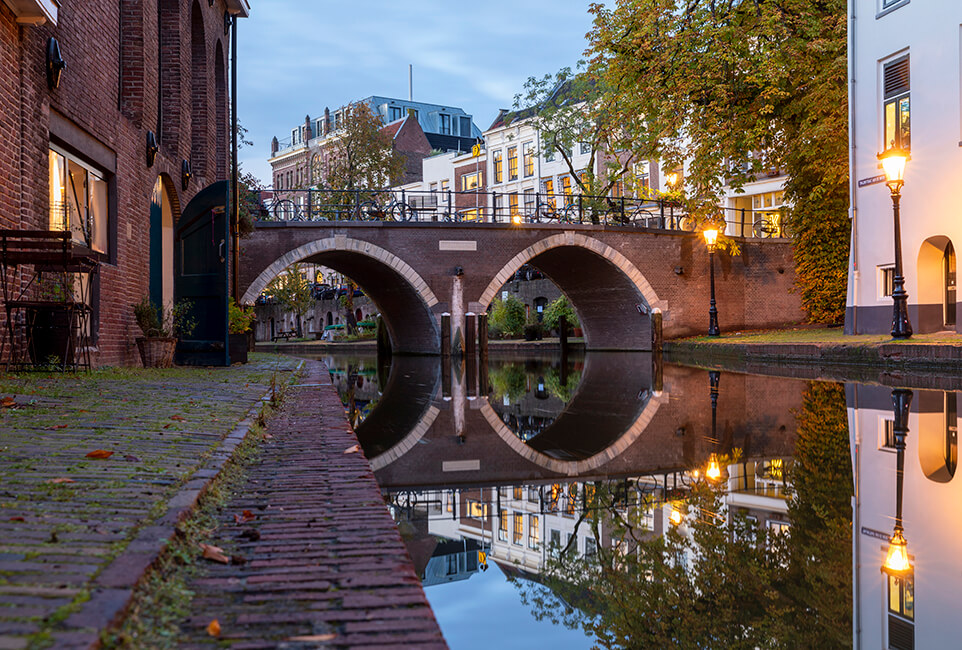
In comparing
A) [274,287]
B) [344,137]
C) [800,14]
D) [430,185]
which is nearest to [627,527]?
[800,14]

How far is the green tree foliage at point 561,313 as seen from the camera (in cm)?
3262

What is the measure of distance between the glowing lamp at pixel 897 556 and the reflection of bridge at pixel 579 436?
1775 mm

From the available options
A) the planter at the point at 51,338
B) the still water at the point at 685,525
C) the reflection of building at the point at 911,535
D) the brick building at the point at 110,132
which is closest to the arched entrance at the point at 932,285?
the still water at the point at 685,525

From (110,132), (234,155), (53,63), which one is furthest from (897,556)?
(234,155)

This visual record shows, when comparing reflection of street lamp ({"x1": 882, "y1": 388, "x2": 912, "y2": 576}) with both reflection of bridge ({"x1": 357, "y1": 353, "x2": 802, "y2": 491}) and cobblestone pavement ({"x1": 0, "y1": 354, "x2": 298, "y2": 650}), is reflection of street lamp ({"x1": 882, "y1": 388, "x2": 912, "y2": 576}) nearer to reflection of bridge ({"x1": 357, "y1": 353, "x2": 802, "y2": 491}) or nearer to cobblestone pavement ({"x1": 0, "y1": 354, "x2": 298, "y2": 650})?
reflection of bridge ({"x1": 357, "y1": 353, "x2": 802, "y2": 491})

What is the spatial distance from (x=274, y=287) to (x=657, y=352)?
25140 millimetres

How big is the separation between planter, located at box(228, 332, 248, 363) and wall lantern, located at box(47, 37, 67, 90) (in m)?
5.81

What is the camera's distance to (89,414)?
16.7ft

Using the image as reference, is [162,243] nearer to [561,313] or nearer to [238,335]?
[238,335]

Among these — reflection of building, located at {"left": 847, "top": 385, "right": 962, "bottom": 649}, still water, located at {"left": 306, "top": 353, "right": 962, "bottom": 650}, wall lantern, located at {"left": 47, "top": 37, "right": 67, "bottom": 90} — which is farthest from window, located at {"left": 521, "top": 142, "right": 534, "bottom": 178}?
reflection of building, located at {"left": 847, "top": 385, "right": 962, "bottom": 649}

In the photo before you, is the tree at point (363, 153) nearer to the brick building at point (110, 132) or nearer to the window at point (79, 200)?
the brick building at point (110, 132)

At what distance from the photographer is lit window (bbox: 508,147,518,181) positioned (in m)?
48.2

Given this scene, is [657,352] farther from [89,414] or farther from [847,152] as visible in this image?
[89,414]

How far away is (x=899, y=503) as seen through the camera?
146 inches
